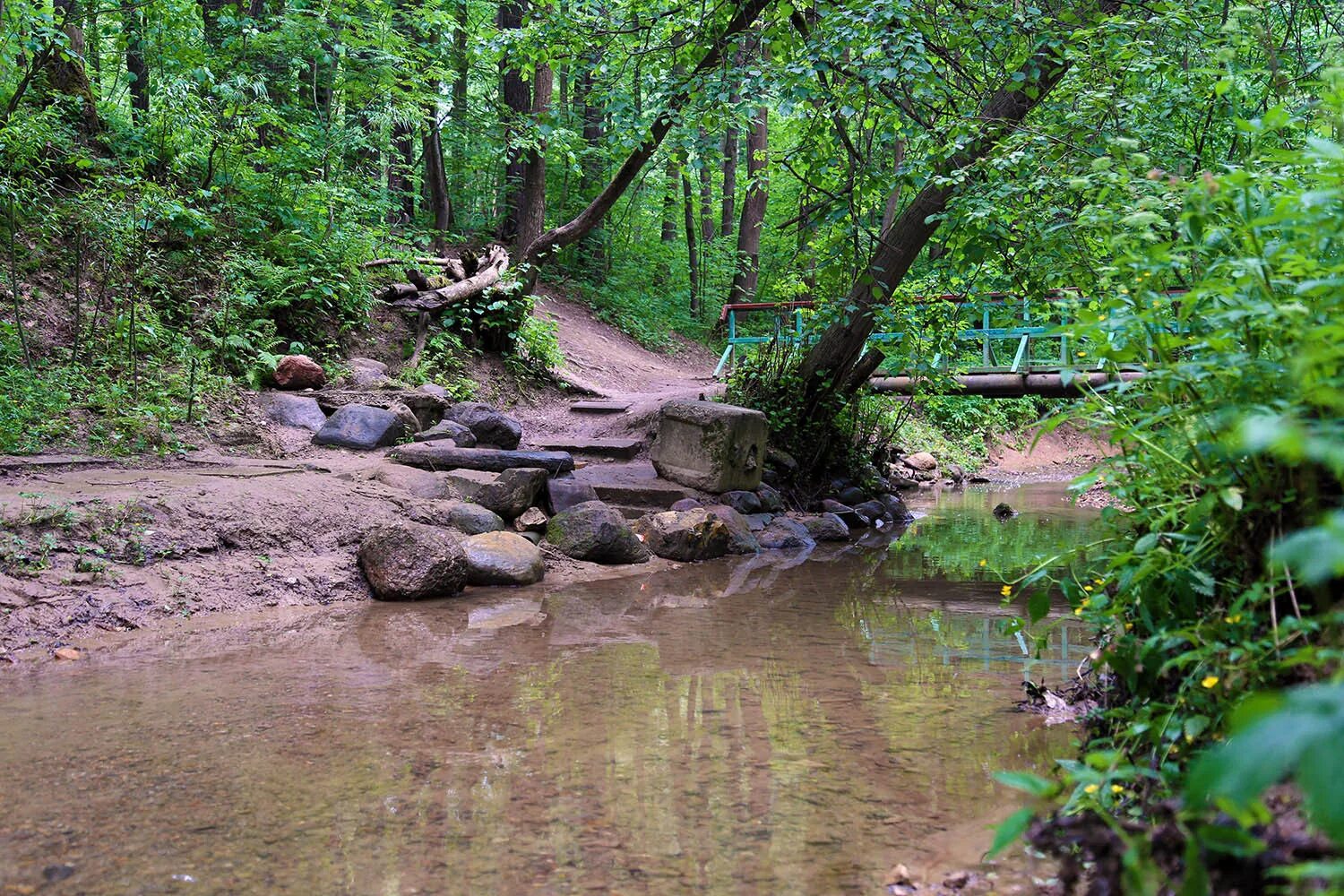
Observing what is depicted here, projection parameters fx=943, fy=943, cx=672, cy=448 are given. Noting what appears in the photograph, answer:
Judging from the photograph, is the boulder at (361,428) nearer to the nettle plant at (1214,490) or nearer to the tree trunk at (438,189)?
the nettle plant at (1214,490)

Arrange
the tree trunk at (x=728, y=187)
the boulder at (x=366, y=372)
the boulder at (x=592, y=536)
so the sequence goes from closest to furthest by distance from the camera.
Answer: the boulder at (x=592, y=536) → the boulder at (x=366, y=372) → the tree trunk at (x=728, y=187)

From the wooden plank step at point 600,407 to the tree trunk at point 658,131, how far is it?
2.17 m

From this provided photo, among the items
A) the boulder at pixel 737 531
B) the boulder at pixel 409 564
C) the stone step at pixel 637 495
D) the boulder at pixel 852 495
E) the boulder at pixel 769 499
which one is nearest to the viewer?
the boulder at pixel 409 564

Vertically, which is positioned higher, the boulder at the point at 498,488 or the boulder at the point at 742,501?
the boulder at the point at 498,488

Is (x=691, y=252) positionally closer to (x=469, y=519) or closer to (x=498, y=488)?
(x=498, y=488)

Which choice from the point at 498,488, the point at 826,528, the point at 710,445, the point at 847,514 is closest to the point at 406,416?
the point at 498,488

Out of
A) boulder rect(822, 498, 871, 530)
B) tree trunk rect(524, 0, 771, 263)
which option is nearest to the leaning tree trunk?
boulder rect(822, 498, 871, 530)

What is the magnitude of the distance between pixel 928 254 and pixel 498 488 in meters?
5.35

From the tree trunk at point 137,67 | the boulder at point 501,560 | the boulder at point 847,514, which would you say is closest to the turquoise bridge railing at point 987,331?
the boulder at point 847,514

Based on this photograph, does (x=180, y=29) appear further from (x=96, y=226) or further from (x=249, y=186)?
(x=96, y=226)

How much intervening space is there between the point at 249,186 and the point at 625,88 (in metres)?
4.77

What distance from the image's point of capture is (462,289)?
11.7m

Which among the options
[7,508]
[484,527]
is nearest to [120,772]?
[7,508]

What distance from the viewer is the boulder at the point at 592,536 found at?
7082mm
